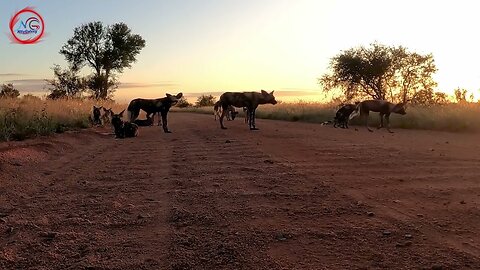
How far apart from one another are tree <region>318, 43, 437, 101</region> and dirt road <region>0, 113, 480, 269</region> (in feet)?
98.0

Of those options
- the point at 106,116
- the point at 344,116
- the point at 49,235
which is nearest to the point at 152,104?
the point at 106,116

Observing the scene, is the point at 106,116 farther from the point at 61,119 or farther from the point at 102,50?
the point at 102,50

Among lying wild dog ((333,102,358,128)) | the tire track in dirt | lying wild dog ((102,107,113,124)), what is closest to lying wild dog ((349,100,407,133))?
lying wild dog ((333,102,358,128))

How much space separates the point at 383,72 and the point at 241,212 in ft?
115

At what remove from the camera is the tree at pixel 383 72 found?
122 feet

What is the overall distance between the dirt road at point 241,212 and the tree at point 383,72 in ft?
98.0

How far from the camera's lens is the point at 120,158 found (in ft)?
29.9

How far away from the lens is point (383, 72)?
Result: 122 feet

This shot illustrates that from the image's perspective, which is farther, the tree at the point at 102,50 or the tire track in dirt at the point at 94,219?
the tree at the point at 102,50

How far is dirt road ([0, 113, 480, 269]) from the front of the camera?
3.57 meters

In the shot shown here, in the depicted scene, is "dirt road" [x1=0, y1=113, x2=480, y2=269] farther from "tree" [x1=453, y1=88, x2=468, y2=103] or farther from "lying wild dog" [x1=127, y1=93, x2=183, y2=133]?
"tree" [x1=453, y1=88, x2=468, y2=103]

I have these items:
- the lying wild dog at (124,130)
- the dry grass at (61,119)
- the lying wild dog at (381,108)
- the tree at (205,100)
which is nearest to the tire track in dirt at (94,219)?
the dry grass at (61,119)

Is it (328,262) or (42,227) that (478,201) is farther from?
(42,227)

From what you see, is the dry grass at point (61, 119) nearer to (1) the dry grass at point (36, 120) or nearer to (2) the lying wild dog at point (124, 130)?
(1) the dry grass at point (36, 120)
